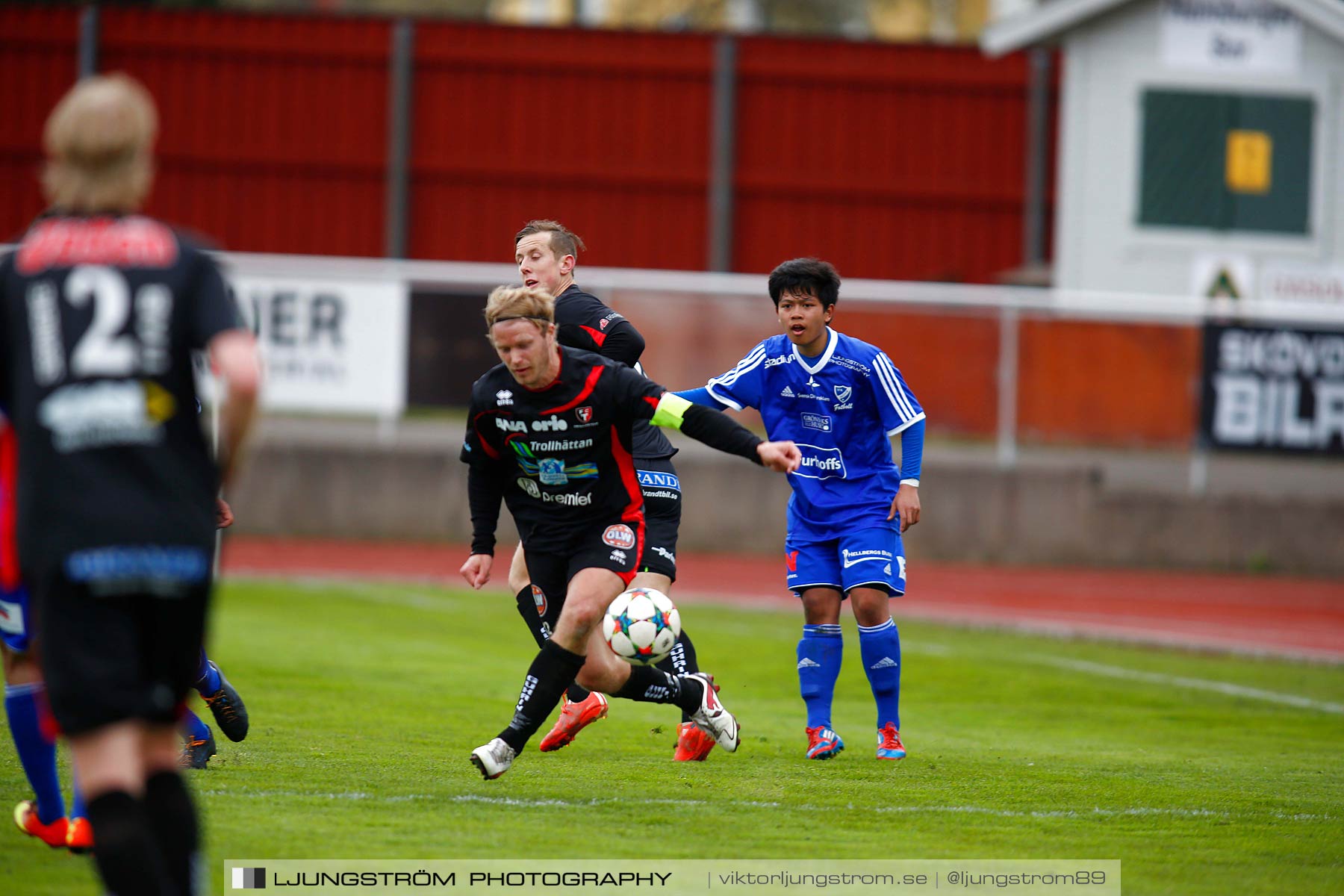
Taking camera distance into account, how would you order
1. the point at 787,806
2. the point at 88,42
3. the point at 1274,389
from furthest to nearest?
the point at 88,42 < the point at 1274,389 < the point at 787,806

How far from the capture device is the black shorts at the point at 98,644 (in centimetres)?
386

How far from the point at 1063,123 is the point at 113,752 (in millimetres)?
23905

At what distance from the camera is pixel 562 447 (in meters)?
6.69

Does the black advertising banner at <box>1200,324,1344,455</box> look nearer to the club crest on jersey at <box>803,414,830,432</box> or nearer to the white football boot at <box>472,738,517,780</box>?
the club crest on jersey at <box>803,414,830,432</box>

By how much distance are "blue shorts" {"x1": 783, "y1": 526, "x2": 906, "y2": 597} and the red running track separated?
728 cm

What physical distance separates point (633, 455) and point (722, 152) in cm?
2156

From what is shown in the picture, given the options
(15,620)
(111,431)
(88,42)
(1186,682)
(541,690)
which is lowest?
(1186,682)

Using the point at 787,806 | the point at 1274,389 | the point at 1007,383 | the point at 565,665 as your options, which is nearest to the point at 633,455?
the point at 565,665

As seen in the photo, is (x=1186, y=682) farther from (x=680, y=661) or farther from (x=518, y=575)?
(x=518, y=575)

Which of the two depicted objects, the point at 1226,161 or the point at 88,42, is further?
the point at 88,42

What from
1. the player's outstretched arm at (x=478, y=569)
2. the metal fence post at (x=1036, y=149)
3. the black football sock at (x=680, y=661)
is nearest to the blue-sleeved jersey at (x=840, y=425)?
the black football sock at (x=680, y=661)

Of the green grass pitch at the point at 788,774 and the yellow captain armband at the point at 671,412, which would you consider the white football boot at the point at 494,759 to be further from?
the yellow captain armband at the point at 671,412

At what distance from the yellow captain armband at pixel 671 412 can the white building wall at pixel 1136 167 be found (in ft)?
66.8

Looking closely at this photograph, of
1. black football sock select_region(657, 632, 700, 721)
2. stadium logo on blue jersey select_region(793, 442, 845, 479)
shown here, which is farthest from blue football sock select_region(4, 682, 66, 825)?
stadium logo on blue jersey select_region(793, 442, 845, 479)
